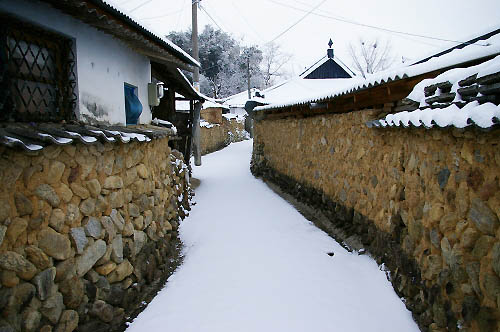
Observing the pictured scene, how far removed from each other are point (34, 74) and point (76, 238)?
191 centimetres

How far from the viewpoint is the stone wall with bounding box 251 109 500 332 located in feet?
8.82

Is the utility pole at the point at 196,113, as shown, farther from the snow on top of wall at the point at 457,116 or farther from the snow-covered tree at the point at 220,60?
the snow-covered tree at the point at 220,60

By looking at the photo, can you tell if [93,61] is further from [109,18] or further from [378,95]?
[378,95]

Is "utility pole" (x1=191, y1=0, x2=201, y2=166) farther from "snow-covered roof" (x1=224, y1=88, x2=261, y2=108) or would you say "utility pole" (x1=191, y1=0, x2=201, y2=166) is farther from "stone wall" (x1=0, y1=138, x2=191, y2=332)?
"snow-covered roof" (x1=224, y1=88, x2=261, y2=108)

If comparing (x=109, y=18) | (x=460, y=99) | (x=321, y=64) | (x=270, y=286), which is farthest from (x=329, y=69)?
(x=460, y=99)

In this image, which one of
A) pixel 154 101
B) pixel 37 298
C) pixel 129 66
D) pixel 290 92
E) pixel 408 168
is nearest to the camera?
pixel 37 298

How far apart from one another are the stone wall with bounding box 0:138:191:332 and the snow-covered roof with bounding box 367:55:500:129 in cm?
339

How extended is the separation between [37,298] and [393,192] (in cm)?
420

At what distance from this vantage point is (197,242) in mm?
6664

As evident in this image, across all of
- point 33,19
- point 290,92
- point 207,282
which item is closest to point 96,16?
point 33,19

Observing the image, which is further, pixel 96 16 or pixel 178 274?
pixel 178 274

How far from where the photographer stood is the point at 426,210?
3678 millimetres

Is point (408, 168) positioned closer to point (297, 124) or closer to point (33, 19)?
point (33, 19)

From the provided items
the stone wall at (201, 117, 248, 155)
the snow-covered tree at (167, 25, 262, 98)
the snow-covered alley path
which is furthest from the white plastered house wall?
the snow-covered tree at (167, 25, 262, 98)
